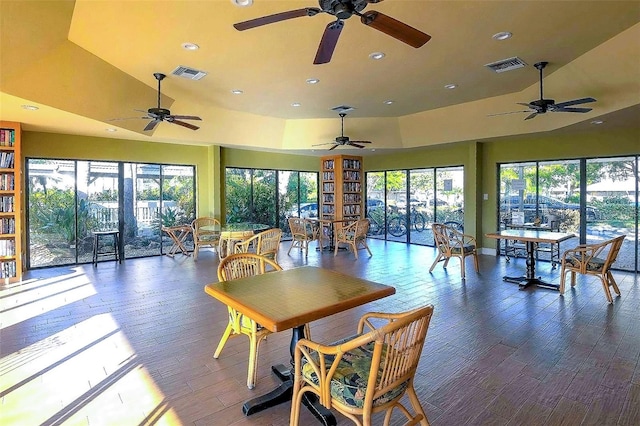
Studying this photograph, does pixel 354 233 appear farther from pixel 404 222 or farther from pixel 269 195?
pixel 269 195

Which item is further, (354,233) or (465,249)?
(354,233)

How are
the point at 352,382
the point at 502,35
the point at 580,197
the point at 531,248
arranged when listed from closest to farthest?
the point at 352,382 → the point at 502,35 → the point at 531,248 → the point at 580,197

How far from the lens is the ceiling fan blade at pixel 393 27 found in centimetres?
240

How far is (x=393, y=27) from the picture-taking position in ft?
8.32

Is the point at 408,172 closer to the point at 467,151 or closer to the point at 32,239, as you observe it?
the point at 467,151

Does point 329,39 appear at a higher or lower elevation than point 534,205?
higher

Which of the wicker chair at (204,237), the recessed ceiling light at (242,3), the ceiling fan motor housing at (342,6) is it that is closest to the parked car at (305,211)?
the wicker chair at (204,237)

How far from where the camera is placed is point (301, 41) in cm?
402

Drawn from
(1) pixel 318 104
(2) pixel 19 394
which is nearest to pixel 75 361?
(2) pixel 19 394

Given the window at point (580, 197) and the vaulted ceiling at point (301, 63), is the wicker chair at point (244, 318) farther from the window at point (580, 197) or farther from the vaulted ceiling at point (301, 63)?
the window at point (580, 197)

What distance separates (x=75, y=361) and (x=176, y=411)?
1.36 metres

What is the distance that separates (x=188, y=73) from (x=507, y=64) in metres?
4.49

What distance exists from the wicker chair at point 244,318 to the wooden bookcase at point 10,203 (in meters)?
5.03

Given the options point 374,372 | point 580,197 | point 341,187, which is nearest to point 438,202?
point 341,187
